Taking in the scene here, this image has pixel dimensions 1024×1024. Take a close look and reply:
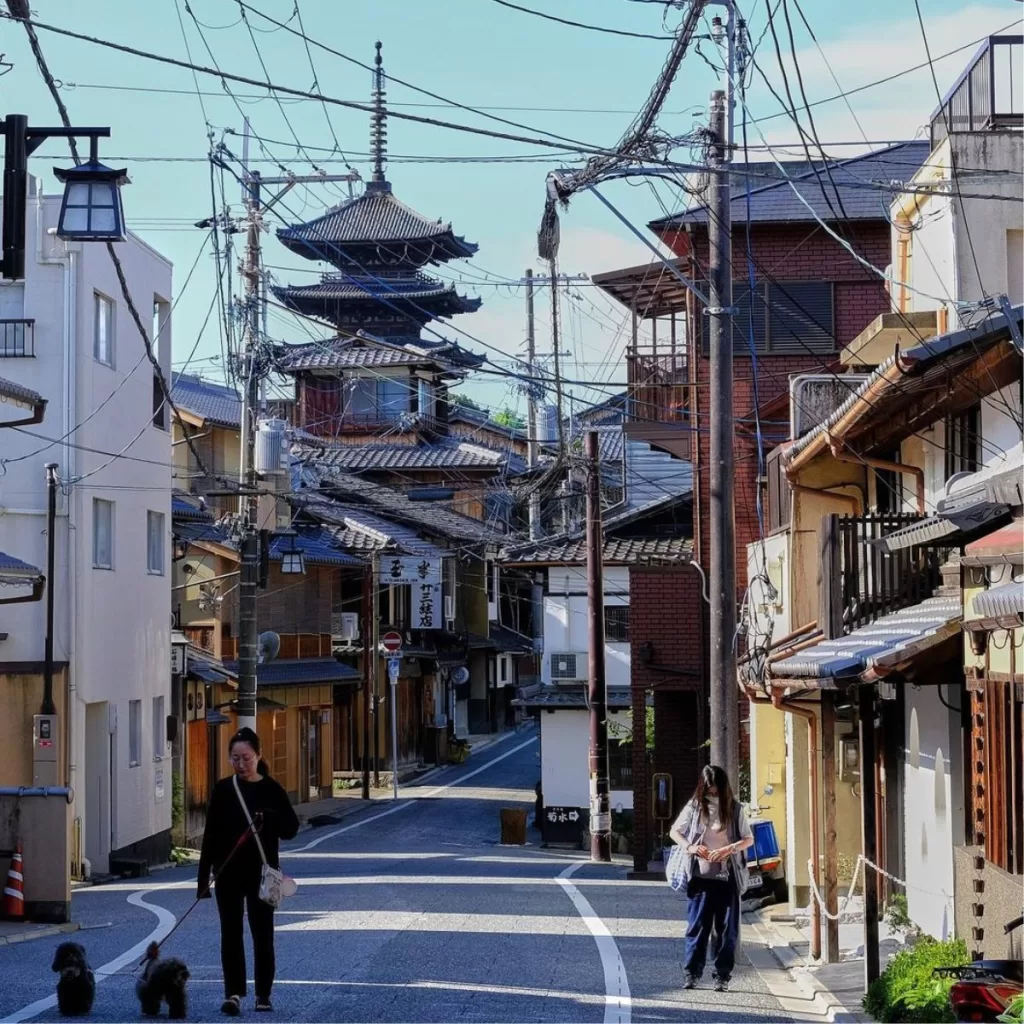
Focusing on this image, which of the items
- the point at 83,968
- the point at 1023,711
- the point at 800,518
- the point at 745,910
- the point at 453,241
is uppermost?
the point at 453,241

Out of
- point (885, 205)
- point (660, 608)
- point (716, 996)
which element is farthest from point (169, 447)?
point (716, 996)

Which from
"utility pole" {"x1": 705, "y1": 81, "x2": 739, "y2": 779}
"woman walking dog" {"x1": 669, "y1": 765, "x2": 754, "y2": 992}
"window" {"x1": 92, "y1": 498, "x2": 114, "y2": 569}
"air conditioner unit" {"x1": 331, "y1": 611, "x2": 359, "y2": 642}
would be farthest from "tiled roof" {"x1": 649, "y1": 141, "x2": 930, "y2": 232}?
"air conditioner unit" {"x1": 331, "y1": 611, "x2": 359, "y2": 642}

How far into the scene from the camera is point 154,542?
101ft

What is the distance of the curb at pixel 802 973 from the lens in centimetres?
1084

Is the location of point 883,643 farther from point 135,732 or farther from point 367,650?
point 367,650

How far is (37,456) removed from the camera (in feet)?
85.6

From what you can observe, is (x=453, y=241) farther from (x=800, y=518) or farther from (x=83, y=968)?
(x=83, y=968)

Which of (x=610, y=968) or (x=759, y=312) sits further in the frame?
(x=759, y=312)

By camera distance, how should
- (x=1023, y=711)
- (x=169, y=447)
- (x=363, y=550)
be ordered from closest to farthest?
(x=1023, y=711) → (x=169, y=447) → (x=363, y=550)

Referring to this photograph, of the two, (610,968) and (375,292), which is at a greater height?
(375,292)

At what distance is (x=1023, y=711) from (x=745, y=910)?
11085 mm

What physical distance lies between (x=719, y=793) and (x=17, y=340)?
17.4 m

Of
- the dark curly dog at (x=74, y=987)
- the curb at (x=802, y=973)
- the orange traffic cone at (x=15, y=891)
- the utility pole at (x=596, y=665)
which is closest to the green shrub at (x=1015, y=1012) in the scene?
the curb at (x=802, y=973)

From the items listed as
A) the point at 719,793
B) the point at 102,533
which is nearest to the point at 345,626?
the point at 102,533
